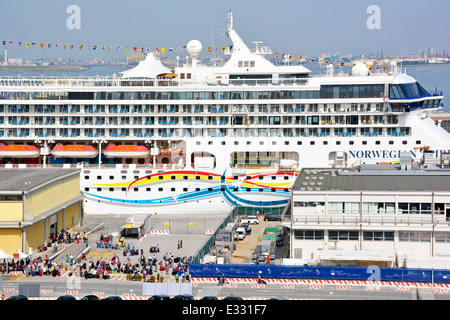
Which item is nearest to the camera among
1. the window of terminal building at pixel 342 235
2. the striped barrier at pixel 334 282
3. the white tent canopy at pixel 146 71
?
the striped barrier at pixel 334 282

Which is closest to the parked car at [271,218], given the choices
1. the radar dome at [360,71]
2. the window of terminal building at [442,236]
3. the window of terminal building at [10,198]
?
the radar dome at [360,71]

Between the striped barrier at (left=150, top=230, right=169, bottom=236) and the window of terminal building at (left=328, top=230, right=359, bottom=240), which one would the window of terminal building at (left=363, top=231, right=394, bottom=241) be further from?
the striped barrier at (left=150, top=230, right=169, bottom=236)

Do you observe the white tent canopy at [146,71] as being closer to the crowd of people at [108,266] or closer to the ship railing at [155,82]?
the ship railing at [155,82]

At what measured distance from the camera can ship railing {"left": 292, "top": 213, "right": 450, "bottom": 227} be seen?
31484 mm

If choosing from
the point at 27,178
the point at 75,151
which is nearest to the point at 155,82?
the point at 75,151

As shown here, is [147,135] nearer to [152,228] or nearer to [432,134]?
[152,228]

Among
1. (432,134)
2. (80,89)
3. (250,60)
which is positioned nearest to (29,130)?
(80,89)

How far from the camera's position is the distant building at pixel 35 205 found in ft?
113

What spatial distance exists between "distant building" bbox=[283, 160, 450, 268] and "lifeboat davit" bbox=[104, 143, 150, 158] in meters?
17.0

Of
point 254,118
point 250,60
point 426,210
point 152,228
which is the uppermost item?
point 250,60

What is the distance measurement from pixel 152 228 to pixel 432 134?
1818cm

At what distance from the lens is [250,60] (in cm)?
4988

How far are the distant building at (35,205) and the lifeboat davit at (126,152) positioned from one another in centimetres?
573
